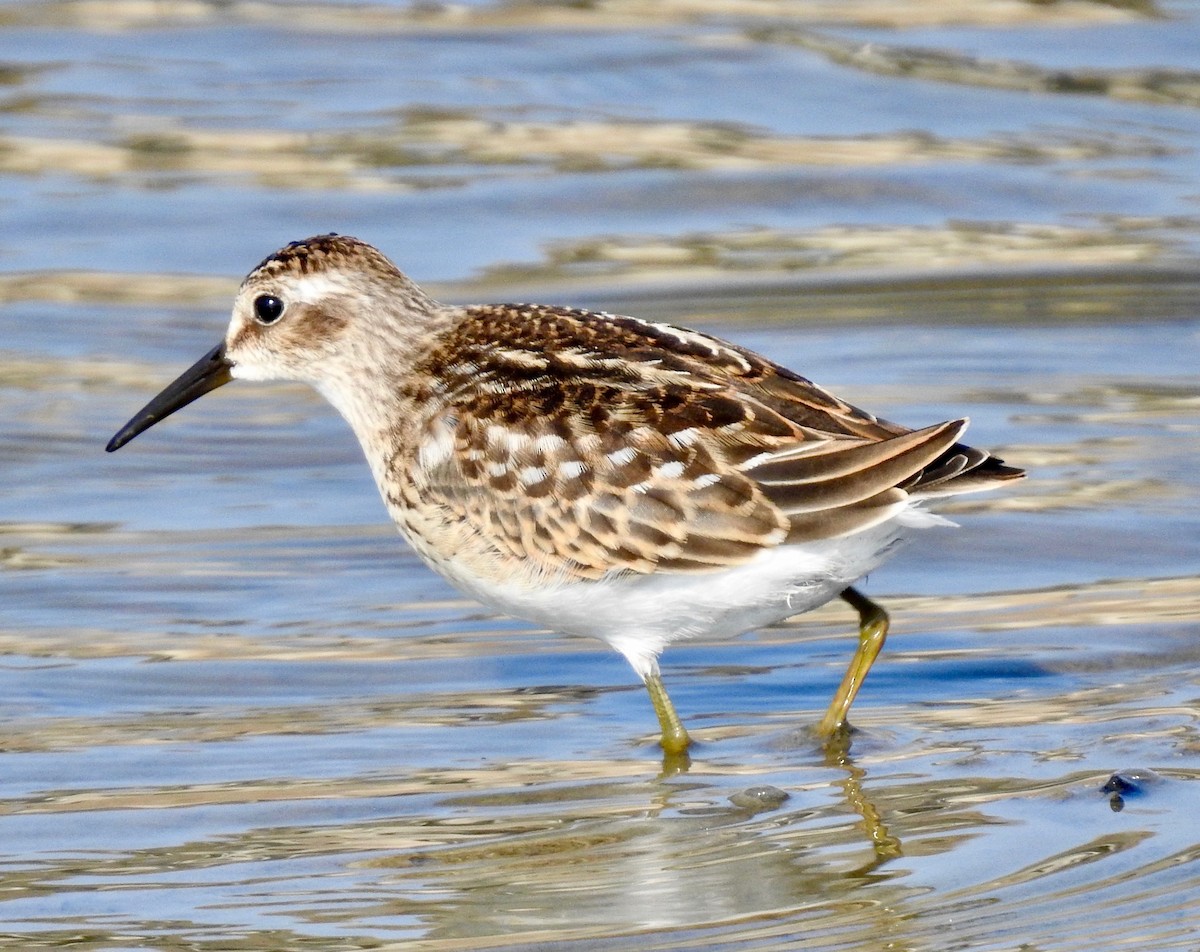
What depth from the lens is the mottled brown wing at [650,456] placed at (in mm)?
6113

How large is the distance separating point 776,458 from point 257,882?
1.88 metres

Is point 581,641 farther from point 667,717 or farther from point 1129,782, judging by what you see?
point 1129,782

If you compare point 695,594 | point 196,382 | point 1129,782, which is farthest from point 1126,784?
point 196,382

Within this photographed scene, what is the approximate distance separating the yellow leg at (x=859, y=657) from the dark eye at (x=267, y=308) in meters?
2.12

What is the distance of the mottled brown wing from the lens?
6.11 meters

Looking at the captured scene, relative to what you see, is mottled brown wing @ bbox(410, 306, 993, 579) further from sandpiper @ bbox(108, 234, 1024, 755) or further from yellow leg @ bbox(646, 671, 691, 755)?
yellow leg @ bbox(646, 671, 691, 755)

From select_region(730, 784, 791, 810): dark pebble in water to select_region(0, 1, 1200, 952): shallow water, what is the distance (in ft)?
0.06

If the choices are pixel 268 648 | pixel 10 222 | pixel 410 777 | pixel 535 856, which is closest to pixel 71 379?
pixel 10 222

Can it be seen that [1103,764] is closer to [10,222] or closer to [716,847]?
[716,847]

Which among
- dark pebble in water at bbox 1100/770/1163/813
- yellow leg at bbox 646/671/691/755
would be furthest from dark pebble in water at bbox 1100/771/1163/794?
yellow leg at bbox 646/671/691/755

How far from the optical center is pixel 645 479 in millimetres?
6258

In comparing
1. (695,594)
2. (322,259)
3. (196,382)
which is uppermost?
(322,259)

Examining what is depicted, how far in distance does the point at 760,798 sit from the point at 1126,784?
39.5 inches

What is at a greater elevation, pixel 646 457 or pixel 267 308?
pixel 267 308
